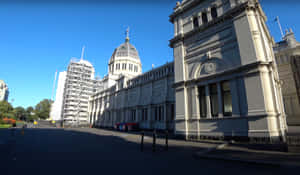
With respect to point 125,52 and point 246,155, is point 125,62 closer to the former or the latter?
point 125,52

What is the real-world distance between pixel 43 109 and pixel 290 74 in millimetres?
116306

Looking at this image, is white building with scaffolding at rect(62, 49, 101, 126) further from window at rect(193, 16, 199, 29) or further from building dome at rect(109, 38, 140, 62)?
window at rect(193, 16, 199, 29)

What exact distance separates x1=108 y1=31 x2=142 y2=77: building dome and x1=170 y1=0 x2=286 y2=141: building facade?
153 ft

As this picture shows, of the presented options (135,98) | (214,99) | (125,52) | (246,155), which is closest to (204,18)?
(214,99)

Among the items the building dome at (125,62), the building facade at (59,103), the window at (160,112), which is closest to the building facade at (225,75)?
the window at (160,112)

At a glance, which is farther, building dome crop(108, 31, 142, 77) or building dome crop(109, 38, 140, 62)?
building dome crop(109, 38, 140, 62)

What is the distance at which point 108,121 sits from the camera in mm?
50750

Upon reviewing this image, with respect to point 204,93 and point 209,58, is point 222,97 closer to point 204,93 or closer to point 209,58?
point 204,93

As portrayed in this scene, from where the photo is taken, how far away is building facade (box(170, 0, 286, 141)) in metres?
11.3

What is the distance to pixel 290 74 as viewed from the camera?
29.8m

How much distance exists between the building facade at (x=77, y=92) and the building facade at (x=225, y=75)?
5369 centimetres

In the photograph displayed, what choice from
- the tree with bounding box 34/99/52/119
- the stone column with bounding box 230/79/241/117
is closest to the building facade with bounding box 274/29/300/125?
the stone column with bounding box 230/79/241/117

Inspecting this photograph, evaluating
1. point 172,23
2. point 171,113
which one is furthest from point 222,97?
point 171,113

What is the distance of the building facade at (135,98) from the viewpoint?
1302 inches
